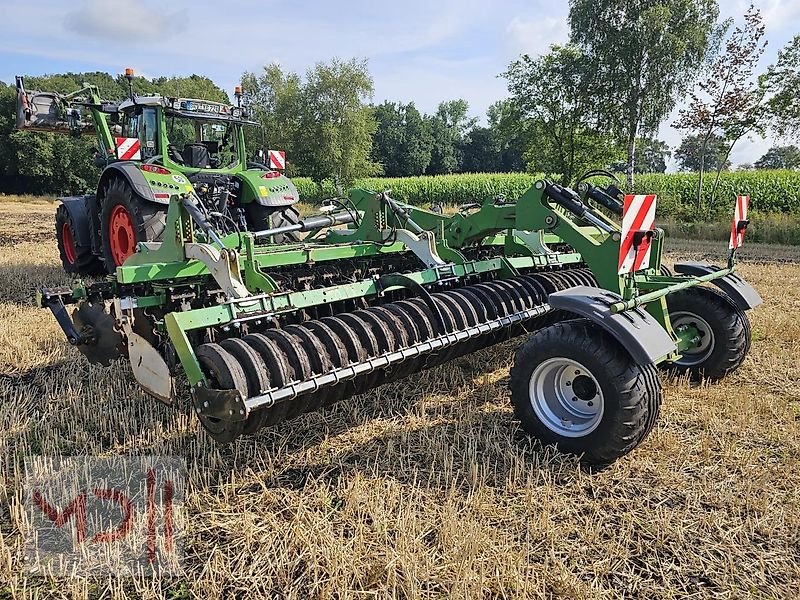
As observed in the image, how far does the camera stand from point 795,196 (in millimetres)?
16672

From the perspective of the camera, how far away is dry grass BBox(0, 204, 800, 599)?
223 cm

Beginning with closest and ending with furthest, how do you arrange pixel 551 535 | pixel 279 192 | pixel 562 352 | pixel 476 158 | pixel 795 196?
pixel 551 535 → pixel 562 352 → pixel 279 192 → pixel 795 196 → pixel 476 158

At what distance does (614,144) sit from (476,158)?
157ft

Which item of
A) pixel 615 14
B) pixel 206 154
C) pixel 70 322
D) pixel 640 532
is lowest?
pixel 640 532

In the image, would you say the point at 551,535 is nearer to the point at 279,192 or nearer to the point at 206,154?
the point at 279,192

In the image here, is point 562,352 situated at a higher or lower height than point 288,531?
higher

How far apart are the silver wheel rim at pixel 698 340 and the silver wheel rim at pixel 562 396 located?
55.6 inches

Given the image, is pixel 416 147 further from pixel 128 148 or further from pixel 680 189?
pixel 128 148

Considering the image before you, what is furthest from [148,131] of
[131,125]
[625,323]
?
[625,323]

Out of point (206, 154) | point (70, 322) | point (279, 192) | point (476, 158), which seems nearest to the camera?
point (70, 322)

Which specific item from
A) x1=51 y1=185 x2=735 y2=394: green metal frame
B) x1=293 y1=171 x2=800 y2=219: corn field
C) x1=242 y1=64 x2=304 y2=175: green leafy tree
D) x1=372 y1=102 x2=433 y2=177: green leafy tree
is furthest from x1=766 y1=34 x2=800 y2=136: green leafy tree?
x1=372 y1=102 x2=433 y2=177: green leafy tree

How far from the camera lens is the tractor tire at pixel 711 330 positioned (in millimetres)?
4094

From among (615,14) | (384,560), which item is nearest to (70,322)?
(384,560)

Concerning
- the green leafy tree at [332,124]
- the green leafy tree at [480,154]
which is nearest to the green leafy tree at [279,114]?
the green leafy tree at [332,124]
